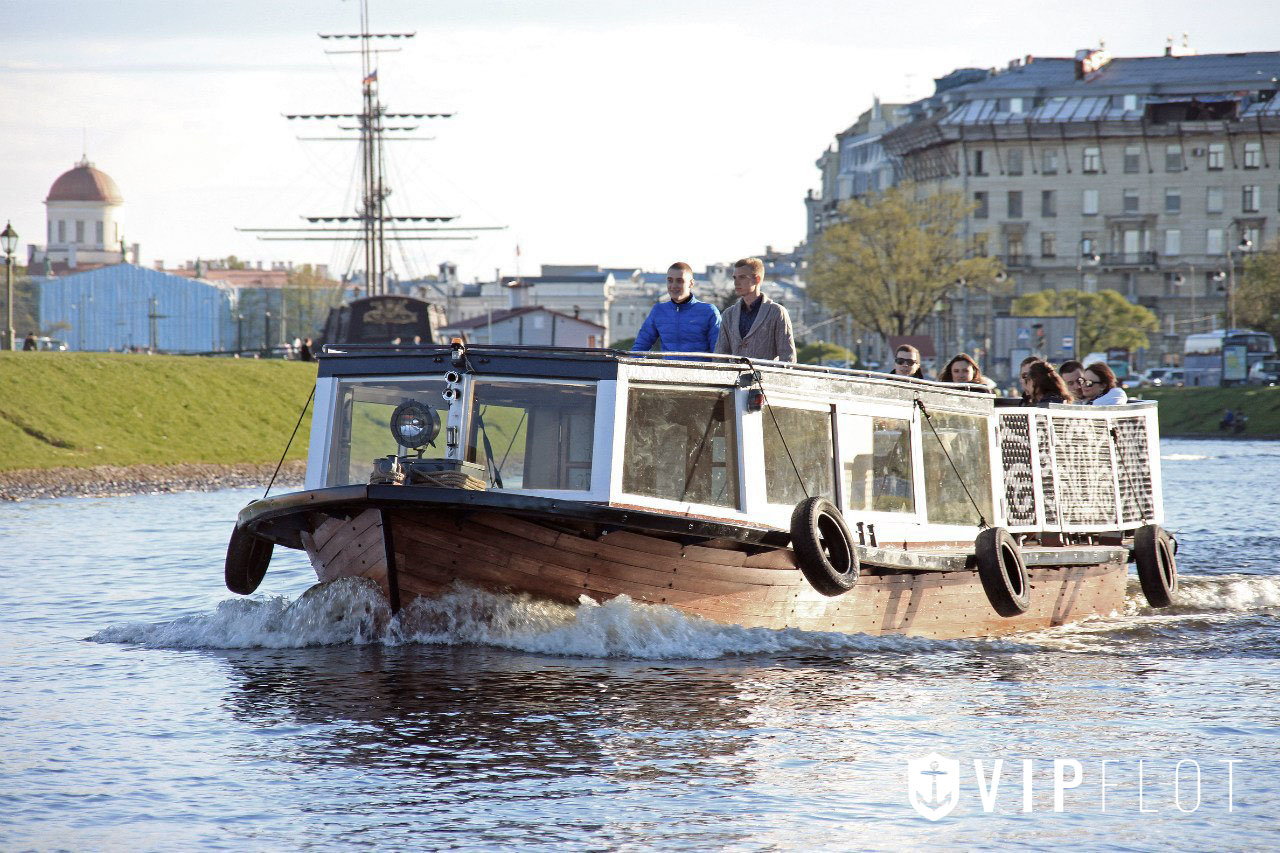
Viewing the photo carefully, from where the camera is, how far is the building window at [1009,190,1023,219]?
118875 millimetres

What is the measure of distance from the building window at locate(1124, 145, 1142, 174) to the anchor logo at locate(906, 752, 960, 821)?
112236 mm

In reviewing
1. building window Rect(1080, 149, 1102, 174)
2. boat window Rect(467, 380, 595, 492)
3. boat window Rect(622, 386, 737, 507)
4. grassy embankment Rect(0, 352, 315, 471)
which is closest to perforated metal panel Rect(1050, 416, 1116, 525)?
boat window Rect(622, 386, 737, 507)

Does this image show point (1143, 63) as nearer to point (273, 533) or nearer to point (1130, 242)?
point (1130, 242)

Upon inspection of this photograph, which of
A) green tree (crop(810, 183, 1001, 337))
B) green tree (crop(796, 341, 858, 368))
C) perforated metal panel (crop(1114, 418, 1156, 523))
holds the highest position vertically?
green tree (crop(810, 183, 1001, 337))

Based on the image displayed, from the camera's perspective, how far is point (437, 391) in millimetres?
13523

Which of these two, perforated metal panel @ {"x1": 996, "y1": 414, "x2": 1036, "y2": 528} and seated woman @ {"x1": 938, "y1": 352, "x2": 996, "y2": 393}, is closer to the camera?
perforated metal panel @ {"x1": 996, "y1": 414, "x2": 1036, "y2": 528}

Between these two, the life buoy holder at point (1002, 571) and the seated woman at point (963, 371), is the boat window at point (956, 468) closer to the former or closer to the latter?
the life buoy holder at point (1002, 571)

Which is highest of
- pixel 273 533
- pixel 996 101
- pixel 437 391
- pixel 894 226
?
pixel 996 101

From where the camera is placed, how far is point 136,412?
46719 mm

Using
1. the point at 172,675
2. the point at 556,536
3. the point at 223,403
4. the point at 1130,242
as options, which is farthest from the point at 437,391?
the point at 1130,242

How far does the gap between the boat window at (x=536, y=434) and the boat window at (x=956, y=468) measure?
405 centimetres

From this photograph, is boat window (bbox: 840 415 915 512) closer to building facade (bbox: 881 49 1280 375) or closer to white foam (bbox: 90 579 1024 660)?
white foam (bbox: 90 579 1024 660)

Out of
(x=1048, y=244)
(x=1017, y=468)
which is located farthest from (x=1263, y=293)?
(x=1017, y=468)

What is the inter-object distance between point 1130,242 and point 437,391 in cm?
11038
